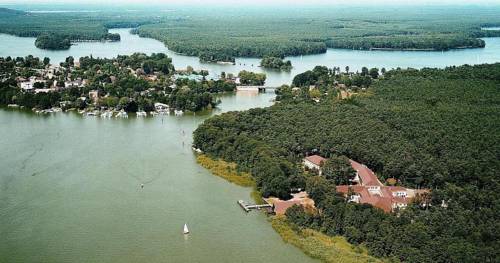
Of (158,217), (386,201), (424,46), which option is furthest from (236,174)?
(424,46)

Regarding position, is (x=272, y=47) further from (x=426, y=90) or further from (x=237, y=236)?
(x=237, y=236)

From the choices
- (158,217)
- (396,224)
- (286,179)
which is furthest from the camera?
(286,179)

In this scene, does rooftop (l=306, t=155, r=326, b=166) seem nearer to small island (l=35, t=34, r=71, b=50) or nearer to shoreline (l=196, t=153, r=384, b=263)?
shoreline (l=196, t=153, r=384, b=263)

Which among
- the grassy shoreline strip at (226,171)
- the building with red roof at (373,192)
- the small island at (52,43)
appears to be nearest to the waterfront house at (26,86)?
the grassy shoreline strip at (226,171)

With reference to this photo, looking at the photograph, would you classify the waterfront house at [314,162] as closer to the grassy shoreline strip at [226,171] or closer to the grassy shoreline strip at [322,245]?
the grassy shoreline strip at [226,171]

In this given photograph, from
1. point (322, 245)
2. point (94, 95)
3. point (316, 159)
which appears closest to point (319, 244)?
point (322, 245)

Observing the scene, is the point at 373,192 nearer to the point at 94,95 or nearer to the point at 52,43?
the point at 94,95

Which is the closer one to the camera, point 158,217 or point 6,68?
point 158,217
